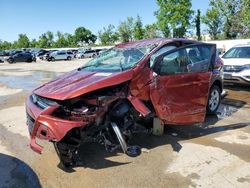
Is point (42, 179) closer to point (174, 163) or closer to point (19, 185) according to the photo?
point (19, 185)

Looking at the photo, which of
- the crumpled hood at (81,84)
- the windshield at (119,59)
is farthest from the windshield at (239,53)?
the crumpled hood at (81,84)

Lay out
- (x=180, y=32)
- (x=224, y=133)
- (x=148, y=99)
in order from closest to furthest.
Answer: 1. (x=148, y=99)
2. (x=224, y=133)
3. (x=180, y=32)

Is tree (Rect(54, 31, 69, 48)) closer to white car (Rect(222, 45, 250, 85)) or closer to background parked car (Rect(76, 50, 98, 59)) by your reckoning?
background parked car (Rect(76, 50, 98, 59))

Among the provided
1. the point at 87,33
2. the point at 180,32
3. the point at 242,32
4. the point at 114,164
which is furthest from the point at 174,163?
the point at 87,33

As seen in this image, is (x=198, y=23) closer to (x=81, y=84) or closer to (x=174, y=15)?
(x=174, y=15)

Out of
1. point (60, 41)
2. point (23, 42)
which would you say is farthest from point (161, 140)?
point (23, 42)

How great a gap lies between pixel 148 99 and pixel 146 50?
0.96 meters

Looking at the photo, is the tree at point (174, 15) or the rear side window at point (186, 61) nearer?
the rear side window at point (186, 61)

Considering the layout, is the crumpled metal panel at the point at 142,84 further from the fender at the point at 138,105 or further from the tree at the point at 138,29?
the tree at the point at 138,29

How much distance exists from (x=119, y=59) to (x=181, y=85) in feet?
3.94

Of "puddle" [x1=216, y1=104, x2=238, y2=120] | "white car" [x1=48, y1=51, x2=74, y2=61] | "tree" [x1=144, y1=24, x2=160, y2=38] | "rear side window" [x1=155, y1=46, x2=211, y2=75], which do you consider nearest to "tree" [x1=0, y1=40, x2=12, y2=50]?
"tree" [x1=144, y1=24, x2=160, y2=38]

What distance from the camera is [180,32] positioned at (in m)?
48.6

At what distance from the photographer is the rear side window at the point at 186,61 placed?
5.08 m

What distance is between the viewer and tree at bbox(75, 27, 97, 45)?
9625 cm
